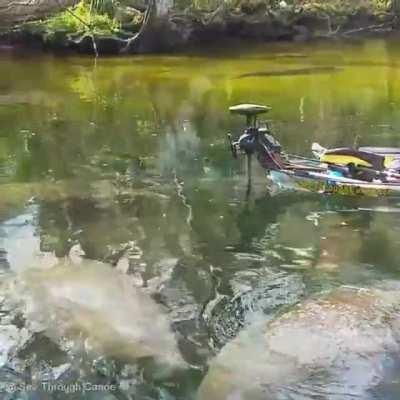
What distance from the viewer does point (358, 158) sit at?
36.0 feet

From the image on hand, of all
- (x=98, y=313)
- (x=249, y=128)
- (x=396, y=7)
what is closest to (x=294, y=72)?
(x=249, y=128)

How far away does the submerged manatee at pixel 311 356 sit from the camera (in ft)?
19.5

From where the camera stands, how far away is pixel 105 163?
1346cm

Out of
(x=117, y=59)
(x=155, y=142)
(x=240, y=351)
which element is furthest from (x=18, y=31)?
(x=240, y=351)

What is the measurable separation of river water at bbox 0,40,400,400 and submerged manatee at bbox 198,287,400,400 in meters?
0.10

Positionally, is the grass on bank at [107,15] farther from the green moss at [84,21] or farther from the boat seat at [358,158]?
the boat seat at [358,158]

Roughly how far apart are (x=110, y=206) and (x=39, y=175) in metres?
2.22

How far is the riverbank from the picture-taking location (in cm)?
3119

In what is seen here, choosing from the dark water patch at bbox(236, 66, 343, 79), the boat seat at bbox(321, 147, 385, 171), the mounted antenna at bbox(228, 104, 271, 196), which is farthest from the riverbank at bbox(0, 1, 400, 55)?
the boat seat at bbox(321, 147, 385, 171)

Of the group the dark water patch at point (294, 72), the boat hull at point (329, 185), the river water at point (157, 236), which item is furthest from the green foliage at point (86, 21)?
the boat hull at point (329, 185)

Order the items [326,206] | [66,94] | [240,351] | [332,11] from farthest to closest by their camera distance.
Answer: [332,11]
[66,94]
[326,206]
[240,351]

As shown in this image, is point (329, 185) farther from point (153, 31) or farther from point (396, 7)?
point (396, 7)

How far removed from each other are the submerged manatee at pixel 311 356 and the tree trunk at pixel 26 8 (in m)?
5.07

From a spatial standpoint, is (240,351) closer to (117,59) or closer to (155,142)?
(155,142)
